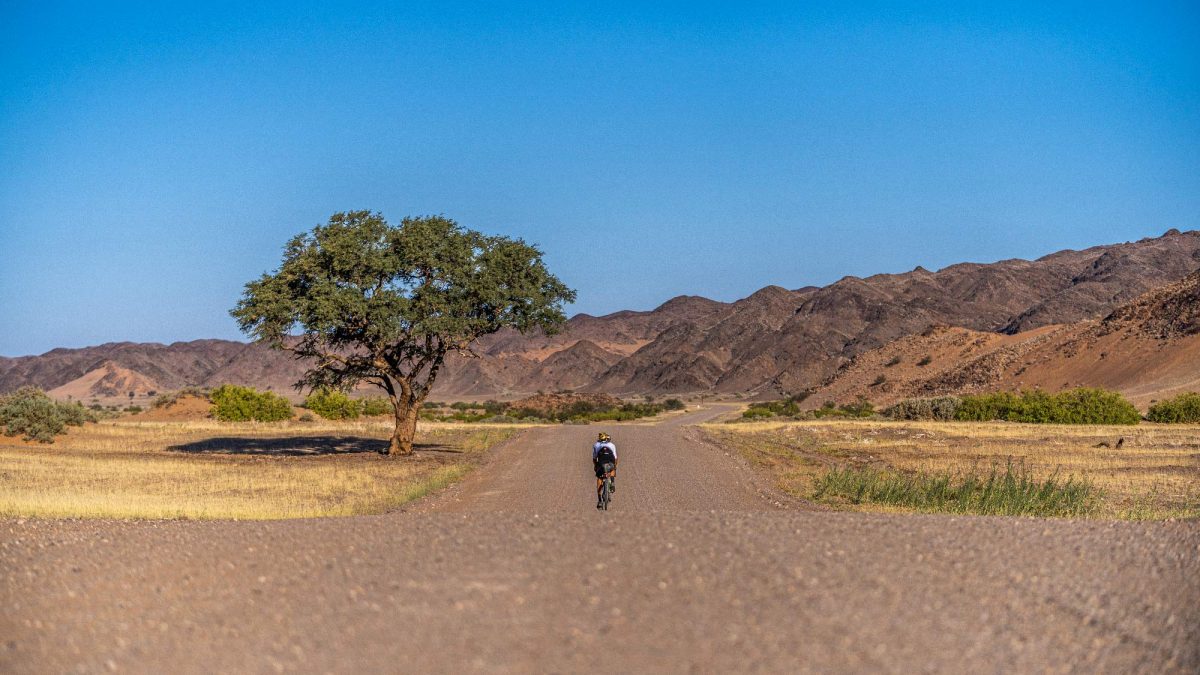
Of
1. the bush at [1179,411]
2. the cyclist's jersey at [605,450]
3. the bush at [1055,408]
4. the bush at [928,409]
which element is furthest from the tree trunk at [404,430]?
the bush at [1179,411]

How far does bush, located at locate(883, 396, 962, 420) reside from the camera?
7588cm

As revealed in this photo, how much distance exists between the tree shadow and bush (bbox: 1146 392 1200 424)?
47228mm

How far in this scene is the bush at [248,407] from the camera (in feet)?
241

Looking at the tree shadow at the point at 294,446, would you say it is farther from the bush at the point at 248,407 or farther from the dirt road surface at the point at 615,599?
the dirt road surface at the point at 615,599

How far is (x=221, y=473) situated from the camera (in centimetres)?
3256

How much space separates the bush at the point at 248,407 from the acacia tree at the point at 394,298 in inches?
1462

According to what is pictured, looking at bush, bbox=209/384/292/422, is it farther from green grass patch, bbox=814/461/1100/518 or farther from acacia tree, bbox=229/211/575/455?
green grass patch, bbox=814/461/1100/518

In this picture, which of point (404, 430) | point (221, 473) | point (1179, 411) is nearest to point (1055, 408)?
point (1179, 411)

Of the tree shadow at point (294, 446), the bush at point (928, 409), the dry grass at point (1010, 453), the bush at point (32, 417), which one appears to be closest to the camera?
the dry grass at point (1010, 453)

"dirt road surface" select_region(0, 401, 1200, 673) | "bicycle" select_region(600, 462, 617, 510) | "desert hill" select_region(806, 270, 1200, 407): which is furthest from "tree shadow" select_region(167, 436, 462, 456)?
"desert hill" select_region(806, 270, 1200, 407)

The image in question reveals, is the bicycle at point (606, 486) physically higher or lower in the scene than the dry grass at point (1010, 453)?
higher

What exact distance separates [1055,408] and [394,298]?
50.3 metres

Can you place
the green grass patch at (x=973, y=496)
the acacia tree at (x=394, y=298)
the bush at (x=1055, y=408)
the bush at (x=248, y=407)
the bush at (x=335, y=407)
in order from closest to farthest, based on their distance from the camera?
the green grass patch at (x=973, y=496)
the acacia tree at (x=394, y=298)
the bush at (x=1055, y=408)
the bush at (x=248, y=407)
the bush at (x=335, y=407)

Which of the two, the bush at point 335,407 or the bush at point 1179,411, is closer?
the bush at point 1179,411
